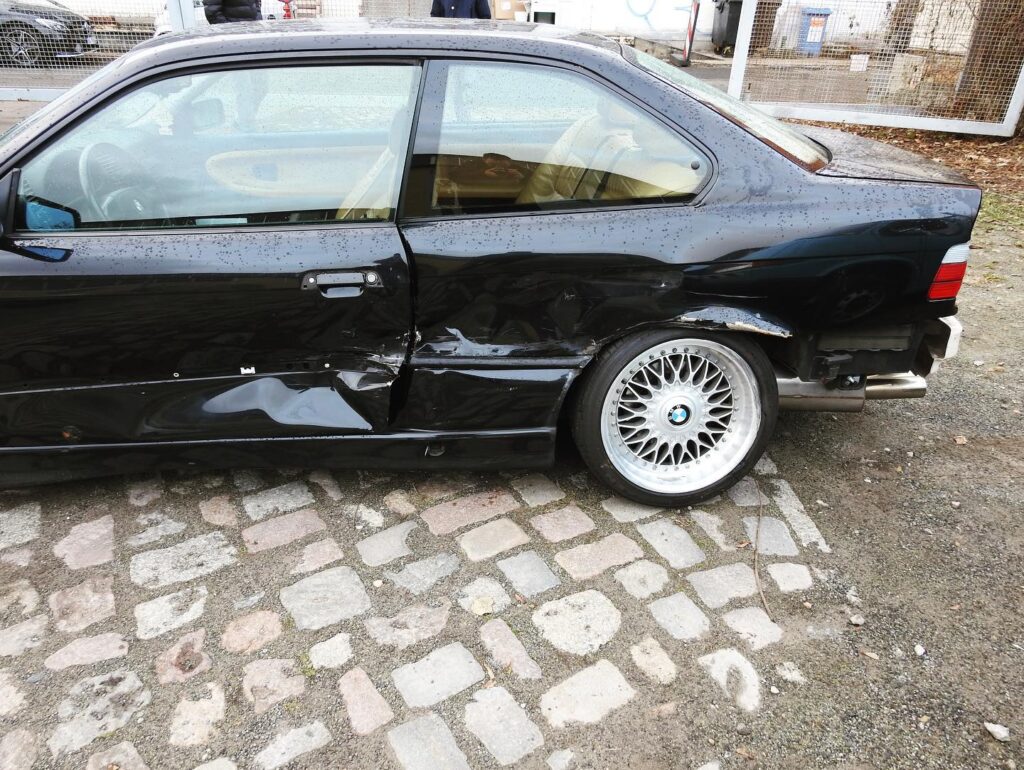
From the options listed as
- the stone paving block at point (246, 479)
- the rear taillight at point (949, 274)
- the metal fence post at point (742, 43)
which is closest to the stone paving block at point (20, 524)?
the stone paving block at point (246, 479)

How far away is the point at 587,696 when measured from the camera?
2.12m

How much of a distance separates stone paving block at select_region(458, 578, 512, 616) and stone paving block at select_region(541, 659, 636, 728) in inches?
13.7

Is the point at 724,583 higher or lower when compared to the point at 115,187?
lower

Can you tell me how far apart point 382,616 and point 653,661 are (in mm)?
837

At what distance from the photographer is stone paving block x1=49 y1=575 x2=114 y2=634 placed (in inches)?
91.1

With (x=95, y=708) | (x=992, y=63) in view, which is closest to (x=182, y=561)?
(x=95, y=708)

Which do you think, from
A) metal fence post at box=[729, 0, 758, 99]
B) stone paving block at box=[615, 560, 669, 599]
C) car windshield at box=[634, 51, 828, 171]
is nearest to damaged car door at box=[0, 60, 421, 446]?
car windshield at box=[634, 51, 828, 171]

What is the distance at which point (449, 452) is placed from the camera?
273 centimetres

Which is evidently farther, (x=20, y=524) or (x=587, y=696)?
(x=20, y=524)

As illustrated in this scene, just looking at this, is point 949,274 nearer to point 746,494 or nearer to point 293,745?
point 746,494

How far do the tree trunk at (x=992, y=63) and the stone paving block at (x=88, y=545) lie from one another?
9550 millimetres

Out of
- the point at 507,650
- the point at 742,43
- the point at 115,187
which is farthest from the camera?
the point at 742,43

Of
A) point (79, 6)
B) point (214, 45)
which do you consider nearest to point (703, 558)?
point (214, 45)

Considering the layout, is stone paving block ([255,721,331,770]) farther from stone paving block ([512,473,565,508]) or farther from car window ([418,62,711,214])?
car window ([418,62,711,214])
